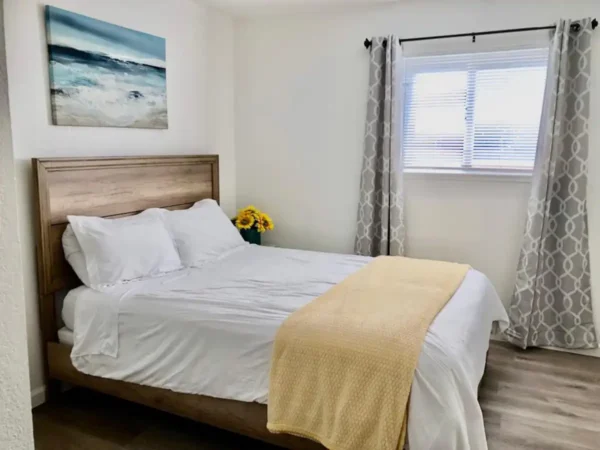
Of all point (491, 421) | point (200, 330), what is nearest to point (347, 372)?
point (200, 330)

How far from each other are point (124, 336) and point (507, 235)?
2.59 metres

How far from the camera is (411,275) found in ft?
9.52

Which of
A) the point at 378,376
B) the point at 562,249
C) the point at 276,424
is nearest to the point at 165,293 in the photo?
the point at 276,424

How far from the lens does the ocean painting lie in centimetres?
277

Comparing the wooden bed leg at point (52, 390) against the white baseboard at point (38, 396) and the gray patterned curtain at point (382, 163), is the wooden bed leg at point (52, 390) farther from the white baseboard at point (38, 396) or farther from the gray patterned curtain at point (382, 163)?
the gray patterned curtain at point (382, 163)

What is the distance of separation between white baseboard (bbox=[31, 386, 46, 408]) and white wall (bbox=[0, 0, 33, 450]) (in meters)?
2.27

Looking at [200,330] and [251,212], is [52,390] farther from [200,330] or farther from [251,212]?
[251,212]

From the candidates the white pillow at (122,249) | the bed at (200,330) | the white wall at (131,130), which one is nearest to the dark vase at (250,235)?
the white wall at (131,130)

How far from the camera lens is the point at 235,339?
2.22 metres

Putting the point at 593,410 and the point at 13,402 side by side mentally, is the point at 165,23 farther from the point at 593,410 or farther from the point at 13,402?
the point at 593,410

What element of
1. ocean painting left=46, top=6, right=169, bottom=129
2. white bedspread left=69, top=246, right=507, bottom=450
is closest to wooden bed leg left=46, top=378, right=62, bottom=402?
white bedspread left=69, top=246, right=507, bottom=450

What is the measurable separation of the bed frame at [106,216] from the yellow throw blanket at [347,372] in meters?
0.17

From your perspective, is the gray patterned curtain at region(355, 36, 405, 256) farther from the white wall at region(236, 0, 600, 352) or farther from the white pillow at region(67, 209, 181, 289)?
the white pillow at region(67, 209, 181, 289)

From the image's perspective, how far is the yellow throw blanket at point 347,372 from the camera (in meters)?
1.85
